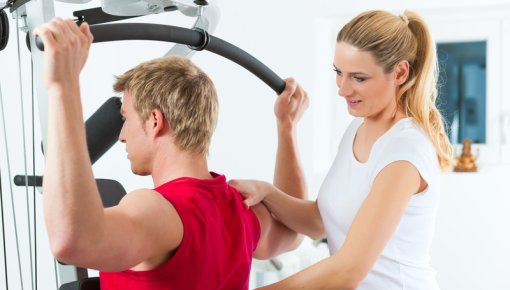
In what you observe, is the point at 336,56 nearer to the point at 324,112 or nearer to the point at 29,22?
the point at 29,22

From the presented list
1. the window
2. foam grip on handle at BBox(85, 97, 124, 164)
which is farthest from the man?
the window

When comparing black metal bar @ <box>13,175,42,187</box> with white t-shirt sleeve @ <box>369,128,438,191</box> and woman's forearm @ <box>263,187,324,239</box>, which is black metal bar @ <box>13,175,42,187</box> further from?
white t-shirt sleeve @ <box>369,128,438,191</box>

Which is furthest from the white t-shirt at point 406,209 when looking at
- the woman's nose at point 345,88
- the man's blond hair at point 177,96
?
the man's blond hair at point 177,96

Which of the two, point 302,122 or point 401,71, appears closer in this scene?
point 401,71

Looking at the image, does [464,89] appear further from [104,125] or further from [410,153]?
[104,125]

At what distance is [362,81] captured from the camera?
146 cm

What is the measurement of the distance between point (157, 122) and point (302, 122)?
2714 millimetres

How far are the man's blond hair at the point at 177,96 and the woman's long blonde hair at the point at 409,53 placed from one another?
0.40 m

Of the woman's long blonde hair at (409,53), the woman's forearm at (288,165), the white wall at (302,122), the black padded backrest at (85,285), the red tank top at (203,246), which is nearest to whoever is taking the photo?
the red tank top at (203,246)

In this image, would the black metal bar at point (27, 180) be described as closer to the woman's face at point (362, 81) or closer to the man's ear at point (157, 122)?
the man's ear at point (157, 122)

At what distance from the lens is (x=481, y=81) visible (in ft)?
12.8

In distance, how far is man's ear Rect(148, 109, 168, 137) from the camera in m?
1.18

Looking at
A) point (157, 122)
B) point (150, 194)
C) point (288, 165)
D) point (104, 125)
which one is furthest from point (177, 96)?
point (288, 165)

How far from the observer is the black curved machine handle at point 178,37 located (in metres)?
1.23
